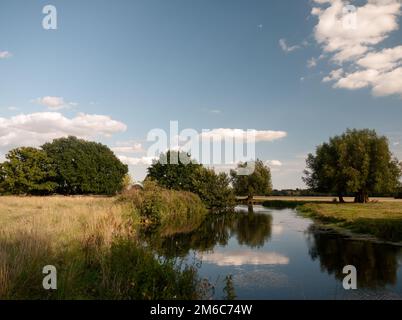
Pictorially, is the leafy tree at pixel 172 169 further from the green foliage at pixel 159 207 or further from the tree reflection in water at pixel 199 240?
the tree reflection in water at pixel 199 240

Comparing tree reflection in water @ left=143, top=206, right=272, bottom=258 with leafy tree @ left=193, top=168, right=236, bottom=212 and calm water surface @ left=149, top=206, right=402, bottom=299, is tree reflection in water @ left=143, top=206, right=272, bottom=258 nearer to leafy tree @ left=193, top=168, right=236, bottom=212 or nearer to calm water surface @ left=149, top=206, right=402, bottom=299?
calm water surface @ left=149, top=206, right=402, bottom=299

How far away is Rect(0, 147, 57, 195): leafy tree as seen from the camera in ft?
216

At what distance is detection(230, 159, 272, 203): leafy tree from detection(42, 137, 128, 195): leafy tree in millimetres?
27186

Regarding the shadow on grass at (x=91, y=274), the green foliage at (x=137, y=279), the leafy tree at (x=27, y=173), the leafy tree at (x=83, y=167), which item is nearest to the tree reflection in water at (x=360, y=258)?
the green foliage at (x=137, y=279)

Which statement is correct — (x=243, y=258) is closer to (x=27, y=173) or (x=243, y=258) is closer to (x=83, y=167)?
(x=83, y=167)

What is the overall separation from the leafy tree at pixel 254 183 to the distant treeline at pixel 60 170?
91.5ft

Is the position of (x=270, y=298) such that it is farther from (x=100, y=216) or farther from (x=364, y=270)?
(x=100, y=216)

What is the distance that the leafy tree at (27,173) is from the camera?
216 ft

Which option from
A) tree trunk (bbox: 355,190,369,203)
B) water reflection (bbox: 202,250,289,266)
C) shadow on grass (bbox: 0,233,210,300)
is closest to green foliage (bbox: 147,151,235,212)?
tree trunk (bbox: 355,190,369,203)

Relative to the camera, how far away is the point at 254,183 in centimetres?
8281

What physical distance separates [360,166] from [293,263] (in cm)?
4079

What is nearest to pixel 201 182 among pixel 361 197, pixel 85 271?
pixel 361 197

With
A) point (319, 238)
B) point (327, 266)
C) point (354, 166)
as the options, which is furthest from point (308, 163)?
point (327, 266)
